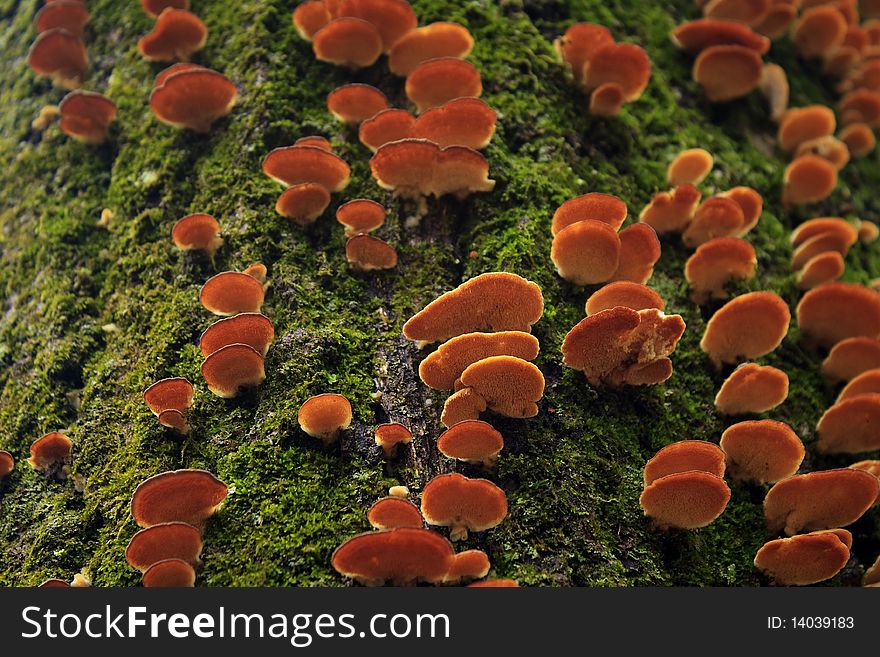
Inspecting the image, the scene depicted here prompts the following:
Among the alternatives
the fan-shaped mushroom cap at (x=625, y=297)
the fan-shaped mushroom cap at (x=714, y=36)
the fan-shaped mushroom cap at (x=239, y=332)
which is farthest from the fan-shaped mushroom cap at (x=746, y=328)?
the fan-shaped mushroom cap at (x=714, y=36)

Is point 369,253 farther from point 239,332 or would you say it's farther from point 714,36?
point 714,36

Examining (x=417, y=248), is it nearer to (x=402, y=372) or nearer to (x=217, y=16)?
(x=402, y=372)

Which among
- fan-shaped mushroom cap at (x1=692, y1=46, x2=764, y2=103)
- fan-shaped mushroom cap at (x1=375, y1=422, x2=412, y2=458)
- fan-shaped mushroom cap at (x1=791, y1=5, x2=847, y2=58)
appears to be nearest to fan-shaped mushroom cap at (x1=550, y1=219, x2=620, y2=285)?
fan-shaped mushroom cap at (x1=375, y1=422, x2=412, y2=458)

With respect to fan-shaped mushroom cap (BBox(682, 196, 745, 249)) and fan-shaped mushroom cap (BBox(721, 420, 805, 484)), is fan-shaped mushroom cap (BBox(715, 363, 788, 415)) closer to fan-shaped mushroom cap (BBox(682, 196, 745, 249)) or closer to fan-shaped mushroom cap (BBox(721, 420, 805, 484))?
fan-shaped mushroom cap (BBox(721, 420, 805, 484))

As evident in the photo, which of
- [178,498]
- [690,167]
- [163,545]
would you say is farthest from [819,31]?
[163,545]

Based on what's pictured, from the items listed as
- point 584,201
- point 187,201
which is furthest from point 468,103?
point 187,201

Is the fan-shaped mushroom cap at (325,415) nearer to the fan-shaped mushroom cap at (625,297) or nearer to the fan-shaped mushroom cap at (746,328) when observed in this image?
the fan-shaped mushroom cap at (625,297)

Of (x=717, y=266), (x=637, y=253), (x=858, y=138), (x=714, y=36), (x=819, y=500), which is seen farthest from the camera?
(x=858, y=138)
